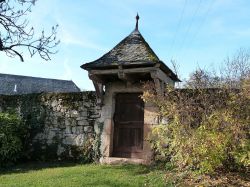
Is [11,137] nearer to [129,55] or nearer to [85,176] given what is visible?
[85,176]

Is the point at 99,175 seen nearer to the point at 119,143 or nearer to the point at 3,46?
the point at 119,143

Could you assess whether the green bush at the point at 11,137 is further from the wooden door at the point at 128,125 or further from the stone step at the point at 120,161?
the wooden door at the point at 128,125

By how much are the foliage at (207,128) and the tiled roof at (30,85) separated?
23.4 meters

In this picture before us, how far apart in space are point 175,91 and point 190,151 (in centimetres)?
197

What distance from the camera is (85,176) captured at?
29.3 feet

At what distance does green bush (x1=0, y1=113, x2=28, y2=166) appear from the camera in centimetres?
1146

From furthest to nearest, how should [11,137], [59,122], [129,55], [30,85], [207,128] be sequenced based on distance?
[30,85]
[59,122]
[11,137]
[129,55]
[207,128]

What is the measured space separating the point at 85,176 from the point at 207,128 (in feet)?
9.53

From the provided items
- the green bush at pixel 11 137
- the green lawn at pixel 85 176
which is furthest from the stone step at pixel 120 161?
the green bush at pixel 11 137

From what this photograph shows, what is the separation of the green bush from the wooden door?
2.97 meters

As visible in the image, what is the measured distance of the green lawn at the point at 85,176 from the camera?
8.24 m

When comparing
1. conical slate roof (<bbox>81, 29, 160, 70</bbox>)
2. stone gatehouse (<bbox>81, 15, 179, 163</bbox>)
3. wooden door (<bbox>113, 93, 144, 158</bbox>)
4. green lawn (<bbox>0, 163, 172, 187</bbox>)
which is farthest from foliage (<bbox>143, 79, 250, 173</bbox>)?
wooden door (<bbox>113, 93, 144, 158</bbox>)

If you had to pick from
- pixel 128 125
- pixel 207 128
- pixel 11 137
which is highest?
pixel 128 125

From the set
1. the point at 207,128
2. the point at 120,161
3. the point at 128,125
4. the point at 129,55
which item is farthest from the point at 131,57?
the point at 207,128
